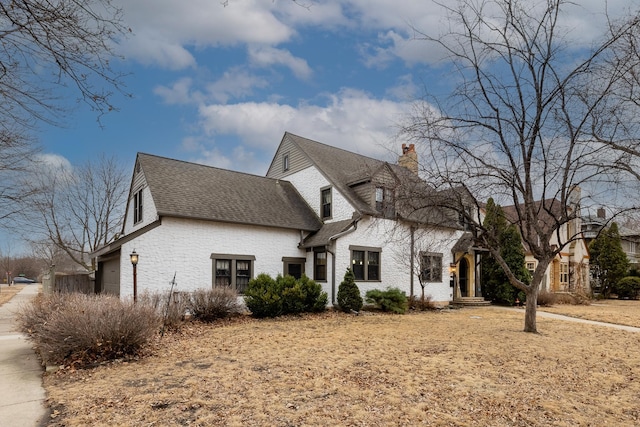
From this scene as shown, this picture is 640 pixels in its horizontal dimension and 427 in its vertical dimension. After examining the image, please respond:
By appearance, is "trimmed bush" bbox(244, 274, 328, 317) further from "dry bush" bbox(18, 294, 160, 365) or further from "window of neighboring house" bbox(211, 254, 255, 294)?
"dry bush" bbox(18, 294, 160, 365)

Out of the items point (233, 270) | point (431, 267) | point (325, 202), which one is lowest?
point (431, 267)

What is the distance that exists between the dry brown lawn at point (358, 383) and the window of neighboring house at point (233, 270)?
17.0 feet

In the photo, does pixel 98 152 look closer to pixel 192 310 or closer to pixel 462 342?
pixel 192 310

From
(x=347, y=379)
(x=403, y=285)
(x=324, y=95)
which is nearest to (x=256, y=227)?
(x=324, y=95)

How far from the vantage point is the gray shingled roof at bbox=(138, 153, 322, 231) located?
15758mm

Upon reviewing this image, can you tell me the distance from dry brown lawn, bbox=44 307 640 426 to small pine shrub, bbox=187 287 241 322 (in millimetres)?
2797

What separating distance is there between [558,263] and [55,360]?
32.4 meters

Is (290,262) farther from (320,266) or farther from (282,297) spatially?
(282,297)

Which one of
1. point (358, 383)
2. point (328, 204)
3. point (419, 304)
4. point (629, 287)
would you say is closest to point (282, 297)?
point (328, 204)

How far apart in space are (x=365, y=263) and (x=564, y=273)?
834 inches

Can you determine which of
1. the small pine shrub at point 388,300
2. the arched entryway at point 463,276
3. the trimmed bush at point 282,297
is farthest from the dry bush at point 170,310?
the arched entryway at point 463,276

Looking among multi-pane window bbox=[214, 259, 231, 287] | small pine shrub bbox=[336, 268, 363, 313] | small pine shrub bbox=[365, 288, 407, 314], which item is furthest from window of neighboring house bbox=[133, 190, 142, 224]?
small pine shrub bbox=[365, 288, 407, 314]

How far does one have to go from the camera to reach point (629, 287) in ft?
100

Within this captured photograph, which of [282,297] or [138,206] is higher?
[138,206]
